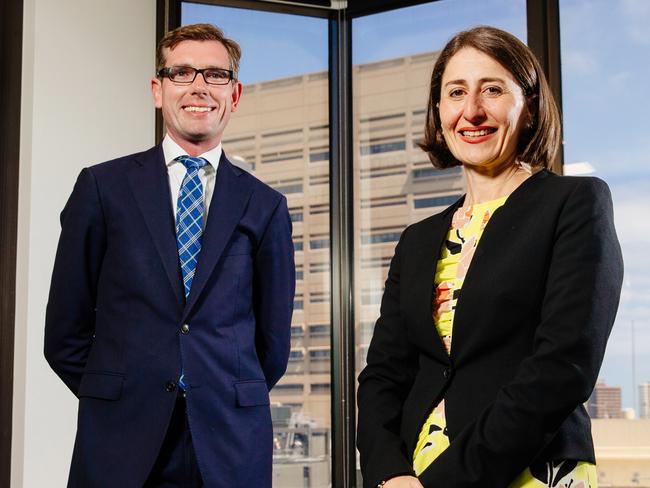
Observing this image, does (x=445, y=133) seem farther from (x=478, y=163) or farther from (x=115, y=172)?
(x=115, y=172)

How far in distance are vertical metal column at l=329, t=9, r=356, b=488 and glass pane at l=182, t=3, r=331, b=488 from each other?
1.5 inches

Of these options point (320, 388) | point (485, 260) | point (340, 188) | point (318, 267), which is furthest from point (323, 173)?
point (485, 260)

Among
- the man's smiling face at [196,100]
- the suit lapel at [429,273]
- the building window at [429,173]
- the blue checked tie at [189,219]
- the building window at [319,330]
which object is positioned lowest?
the building window at [319,330]

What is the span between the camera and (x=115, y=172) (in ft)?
7.14

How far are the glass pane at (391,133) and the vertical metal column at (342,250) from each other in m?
0.04

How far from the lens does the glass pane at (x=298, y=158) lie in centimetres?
439

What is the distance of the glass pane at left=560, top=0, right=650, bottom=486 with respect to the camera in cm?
377

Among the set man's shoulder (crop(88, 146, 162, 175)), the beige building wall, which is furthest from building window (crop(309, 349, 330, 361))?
man's shoulder (crop(88, 146, 162, 175))

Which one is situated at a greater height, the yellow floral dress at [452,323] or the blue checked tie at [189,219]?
the blue checked tie at [189,219]

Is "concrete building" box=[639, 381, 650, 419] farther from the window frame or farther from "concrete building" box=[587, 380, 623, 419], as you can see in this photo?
the window frame

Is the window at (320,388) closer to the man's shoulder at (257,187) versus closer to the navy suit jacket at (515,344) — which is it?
the man's shoulder at (257,187)

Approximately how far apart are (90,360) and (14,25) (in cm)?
217

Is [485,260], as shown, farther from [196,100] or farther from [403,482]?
[196,100]

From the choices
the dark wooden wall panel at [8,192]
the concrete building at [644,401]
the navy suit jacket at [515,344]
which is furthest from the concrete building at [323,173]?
the navy suit jacket at [515,344]
